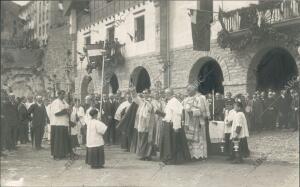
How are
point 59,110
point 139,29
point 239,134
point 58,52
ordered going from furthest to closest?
point 58,52, point 139,29, point 59,110, point 239,134

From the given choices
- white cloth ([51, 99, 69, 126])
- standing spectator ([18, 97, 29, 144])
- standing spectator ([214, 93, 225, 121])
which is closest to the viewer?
white cloth ([51, 99, 69, 126])

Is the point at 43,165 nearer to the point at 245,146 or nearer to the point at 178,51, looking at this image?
the point at 245,146

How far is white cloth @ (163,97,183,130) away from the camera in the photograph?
10.6 meters

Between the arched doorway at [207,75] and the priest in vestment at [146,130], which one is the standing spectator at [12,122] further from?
the arched doorway at [207,75]

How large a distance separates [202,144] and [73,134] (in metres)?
4.30

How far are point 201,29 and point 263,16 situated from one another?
2972mm

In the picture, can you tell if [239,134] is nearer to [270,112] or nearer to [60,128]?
[60,128]

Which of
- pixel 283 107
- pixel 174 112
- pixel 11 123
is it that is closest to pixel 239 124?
pixel 174 112

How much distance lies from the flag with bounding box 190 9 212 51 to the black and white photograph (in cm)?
4

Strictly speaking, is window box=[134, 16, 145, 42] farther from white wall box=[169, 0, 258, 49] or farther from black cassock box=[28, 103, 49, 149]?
black cassock box=[28, 103, 49, 149]

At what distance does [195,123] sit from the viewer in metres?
11.2

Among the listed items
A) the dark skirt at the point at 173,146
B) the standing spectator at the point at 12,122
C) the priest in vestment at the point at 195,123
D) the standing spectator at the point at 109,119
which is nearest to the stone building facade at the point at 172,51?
the standing spectator at the point at 109,119

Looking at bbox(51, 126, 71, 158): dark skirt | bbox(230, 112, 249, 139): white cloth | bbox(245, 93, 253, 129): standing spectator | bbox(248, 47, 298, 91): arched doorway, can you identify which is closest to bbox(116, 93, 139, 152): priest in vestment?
bbox(51, 126, 71, 158): dark skirt

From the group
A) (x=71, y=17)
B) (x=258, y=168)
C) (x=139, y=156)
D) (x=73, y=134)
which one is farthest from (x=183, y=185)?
(x=71, y=17)
